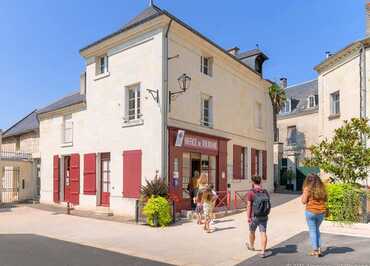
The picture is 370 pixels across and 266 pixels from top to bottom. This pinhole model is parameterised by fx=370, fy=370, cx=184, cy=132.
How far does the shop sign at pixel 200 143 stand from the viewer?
43.3 ft

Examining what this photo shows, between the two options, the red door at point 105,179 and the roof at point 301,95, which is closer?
the red door at point 105,179

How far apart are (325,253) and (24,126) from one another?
21.5 m

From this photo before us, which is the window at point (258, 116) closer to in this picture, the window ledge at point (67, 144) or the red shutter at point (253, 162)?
the red shutter at point (253, 162)

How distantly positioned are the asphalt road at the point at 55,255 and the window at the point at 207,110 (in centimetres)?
795

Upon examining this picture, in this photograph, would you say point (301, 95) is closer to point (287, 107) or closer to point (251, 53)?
point (287, 107)

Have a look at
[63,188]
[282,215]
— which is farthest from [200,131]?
[63,188]

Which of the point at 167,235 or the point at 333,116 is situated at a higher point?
the point at 333,116

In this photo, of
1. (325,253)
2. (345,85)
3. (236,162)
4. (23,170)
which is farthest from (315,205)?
(23,170)

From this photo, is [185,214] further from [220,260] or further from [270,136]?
[270,136]

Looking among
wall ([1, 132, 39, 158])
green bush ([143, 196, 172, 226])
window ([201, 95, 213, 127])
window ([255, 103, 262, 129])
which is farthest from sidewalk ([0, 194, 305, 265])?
wall ([1, 132, 39, 158])

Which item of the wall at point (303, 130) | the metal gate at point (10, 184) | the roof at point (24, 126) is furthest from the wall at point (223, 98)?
the metal gate at point (10, 184)

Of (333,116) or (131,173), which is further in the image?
(333,116)

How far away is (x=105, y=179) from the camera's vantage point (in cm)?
1487

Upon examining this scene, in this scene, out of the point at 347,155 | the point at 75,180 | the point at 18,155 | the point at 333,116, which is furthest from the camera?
the point at 18,155
